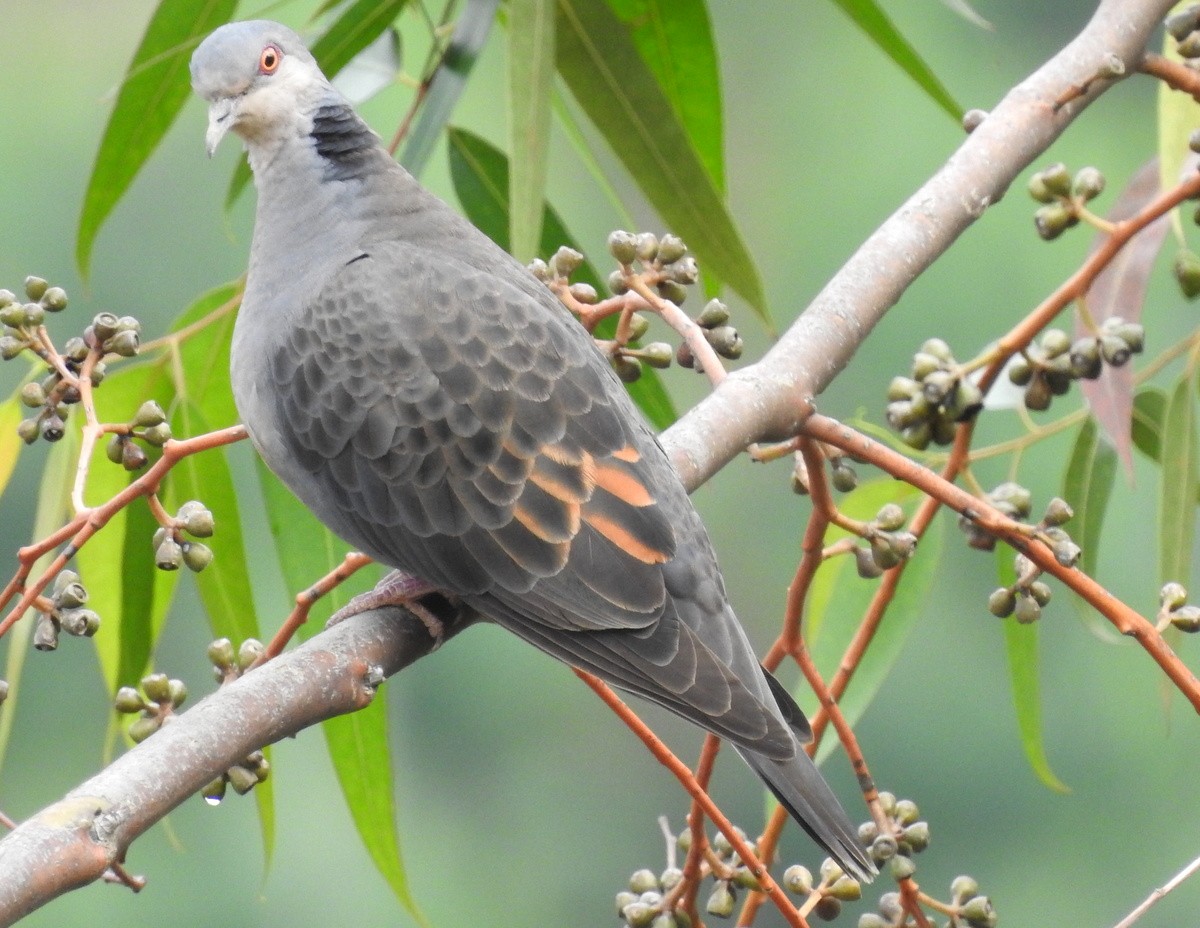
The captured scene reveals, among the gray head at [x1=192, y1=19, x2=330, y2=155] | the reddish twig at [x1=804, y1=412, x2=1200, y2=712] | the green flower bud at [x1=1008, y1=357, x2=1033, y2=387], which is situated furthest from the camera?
the gray head at [x1=192, y1=19, x2=330, y2=155]

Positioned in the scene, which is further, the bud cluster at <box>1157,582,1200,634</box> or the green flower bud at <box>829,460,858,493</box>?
the green flower bud at <box>829,460,858,493</box>

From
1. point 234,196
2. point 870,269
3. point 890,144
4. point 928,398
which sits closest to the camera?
point 928,398

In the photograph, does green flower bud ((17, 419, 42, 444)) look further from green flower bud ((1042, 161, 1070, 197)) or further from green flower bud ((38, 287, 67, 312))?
green flower bud ((1042, 161, 1070, 197))

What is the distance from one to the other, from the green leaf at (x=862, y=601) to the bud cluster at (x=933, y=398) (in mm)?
463

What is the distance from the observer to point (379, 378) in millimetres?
1755

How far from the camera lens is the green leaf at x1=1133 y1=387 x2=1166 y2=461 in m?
2.12

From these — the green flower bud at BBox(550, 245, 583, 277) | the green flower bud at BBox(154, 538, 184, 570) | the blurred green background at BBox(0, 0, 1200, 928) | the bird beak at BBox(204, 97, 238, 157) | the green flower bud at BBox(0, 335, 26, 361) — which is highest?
the bird beak at BBox(204, 97, 238, 157)

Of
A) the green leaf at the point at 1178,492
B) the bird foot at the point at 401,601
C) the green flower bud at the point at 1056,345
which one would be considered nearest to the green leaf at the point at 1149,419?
the green leaf at the point at 1178,492

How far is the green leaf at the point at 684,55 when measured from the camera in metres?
2.12

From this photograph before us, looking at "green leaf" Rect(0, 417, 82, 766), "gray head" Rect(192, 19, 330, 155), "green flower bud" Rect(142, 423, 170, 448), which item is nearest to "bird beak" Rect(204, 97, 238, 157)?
"gray head" Rect(192, 19, 330, 155)

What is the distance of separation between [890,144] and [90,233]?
36.2 ft

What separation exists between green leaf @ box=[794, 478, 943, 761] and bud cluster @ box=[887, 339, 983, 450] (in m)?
0.46

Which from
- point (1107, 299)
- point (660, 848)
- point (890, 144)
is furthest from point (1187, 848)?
point (1107, 299)

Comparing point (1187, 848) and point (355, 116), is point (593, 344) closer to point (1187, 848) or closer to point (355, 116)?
point (355, 116)
